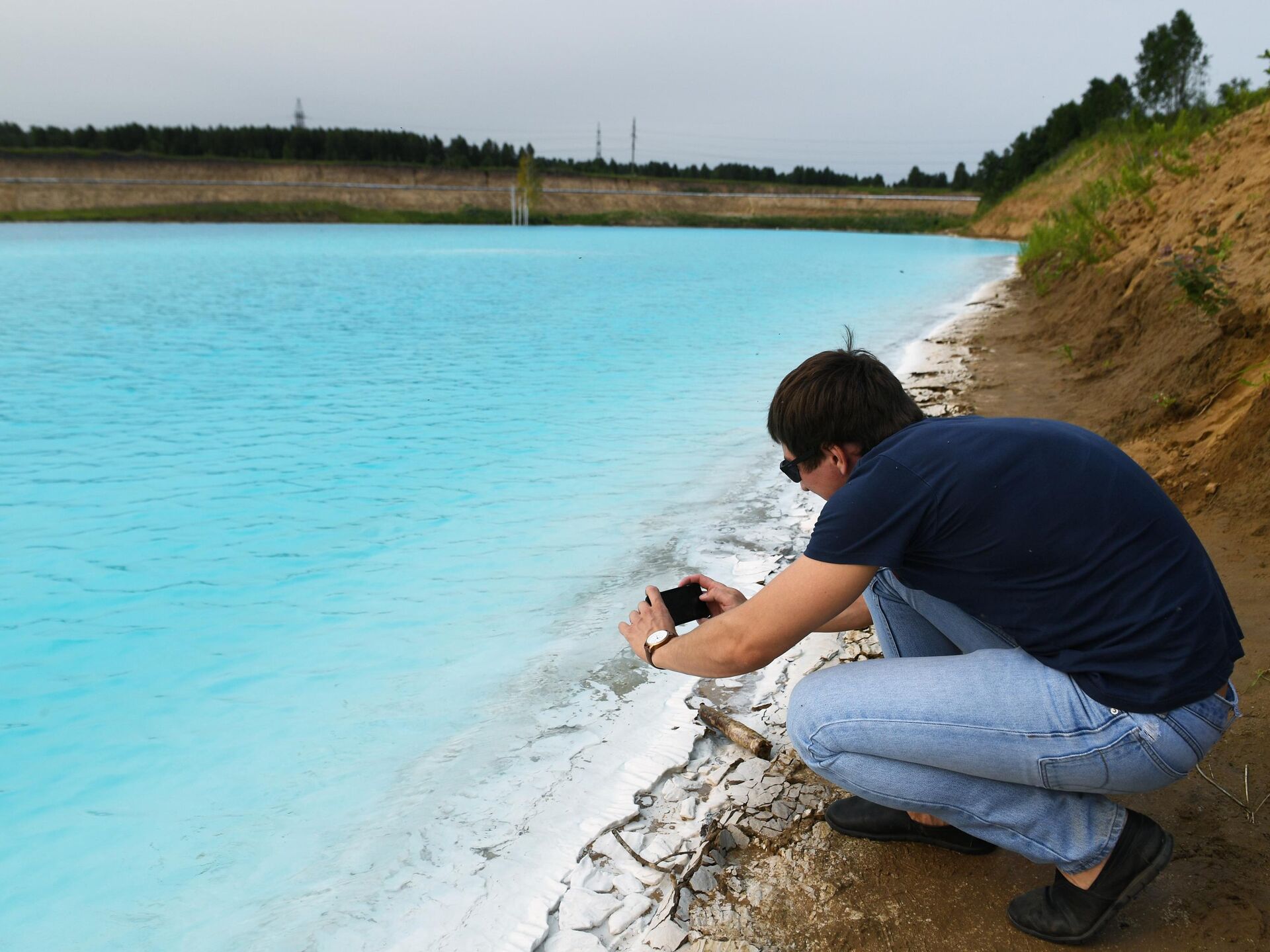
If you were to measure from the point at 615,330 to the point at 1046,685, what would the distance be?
11.7 m

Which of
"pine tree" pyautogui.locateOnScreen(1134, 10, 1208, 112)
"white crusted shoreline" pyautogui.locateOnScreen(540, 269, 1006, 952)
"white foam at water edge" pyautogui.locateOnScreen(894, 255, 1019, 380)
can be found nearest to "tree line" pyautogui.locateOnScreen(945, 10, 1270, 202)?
"pine tree" pyautogui.locateOnScreen(1134, 10, 1208, 112)

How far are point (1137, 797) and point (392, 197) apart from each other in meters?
73.2

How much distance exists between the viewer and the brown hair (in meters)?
1.82

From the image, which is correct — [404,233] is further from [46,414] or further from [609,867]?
[609,867]

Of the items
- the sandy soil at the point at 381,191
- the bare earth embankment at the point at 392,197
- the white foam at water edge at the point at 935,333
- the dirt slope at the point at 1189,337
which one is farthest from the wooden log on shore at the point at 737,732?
the sandy soil at the point at 381,191

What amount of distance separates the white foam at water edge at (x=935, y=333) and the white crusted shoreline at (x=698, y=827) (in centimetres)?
401

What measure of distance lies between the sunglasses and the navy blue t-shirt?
256 millimetres

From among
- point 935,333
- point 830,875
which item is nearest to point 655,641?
point 830,875

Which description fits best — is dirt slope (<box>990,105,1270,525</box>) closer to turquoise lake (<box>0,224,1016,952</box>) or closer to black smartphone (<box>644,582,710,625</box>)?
turquoise lake (<box>0,224,1016,952</box>)

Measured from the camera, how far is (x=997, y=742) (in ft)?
5.53

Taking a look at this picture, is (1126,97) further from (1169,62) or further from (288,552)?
(288,552)

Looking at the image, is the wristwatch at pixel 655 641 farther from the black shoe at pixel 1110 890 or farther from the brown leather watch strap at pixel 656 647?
the black shoe at pixel 1110 890

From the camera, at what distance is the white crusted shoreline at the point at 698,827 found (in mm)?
1917

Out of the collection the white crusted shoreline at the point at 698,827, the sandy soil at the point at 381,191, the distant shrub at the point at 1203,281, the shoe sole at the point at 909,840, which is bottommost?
the white crusted shoreline at the point at 698,827
